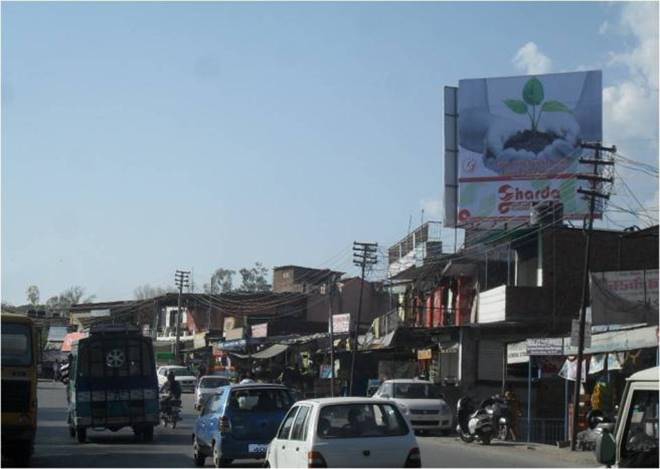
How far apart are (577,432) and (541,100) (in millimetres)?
22240

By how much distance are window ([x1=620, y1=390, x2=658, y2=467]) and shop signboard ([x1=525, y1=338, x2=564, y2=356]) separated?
2262 cm

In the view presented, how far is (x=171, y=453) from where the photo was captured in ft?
78.5

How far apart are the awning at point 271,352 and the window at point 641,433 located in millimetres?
53630

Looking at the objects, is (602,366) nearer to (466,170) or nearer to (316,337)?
(466,170)

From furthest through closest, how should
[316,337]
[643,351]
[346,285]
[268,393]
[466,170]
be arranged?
1. [346,285]
2. [316,337]
3. [466,170]
4. [643,351]
5. [268,393]

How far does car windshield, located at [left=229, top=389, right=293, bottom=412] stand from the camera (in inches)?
781

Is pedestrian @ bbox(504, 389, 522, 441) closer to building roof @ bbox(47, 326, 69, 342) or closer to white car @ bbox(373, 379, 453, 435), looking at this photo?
white car @ bbox(373, 379, 453, 435)

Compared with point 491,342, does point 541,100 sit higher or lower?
higher

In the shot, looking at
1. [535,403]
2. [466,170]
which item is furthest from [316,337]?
[535,403]

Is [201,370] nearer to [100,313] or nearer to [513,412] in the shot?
[100,313]

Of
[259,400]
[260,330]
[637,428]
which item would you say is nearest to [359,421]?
[637,428]

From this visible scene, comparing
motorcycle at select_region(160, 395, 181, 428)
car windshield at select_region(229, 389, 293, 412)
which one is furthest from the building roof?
car windshield at select_region(229, 389, 293, 412)

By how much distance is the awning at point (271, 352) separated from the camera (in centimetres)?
6153

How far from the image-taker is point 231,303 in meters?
97.1
